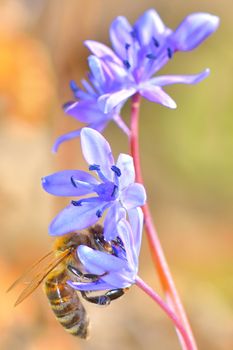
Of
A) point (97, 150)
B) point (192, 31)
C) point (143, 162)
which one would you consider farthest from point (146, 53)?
point (143, 162)

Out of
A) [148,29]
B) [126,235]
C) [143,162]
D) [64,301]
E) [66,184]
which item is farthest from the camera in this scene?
[143,162]

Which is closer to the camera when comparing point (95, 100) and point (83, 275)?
point (83, 275)

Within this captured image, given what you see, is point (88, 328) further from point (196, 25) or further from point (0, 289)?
point (0, 289)

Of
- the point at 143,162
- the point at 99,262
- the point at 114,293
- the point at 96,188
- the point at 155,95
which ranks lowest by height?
the point at 143,162

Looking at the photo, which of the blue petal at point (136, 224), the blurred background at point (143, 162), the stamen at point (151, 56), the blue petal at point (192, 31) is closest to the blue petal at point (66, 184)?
the blue petal at point (136, 224)

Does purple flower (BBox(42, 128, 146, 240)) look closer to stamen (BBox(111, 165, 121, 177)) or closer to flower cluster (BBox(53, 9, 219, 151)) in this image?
stamen (BBox(111, 165, 121, 177))

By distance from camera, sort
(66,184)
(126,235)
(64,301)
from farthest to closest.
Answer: (64,301) → (66,184) → (126,235)

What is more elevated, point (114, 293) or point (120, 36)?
point (120, 36)

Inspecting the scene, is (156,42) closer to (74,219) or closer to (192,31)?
(192,31)
